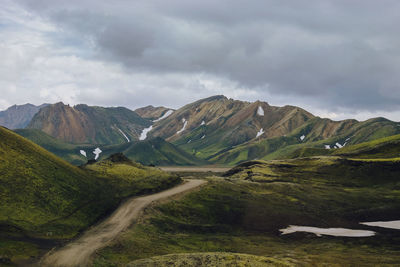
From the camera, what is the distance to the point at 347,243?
95688 millimetres

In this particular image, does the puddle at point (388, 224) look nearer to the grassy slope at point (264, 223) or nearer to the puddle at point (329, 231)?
the grassy slope at point (264, 223)

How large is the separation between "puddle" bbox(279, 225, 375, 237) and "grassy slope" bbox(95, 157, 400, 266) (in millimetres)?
3464

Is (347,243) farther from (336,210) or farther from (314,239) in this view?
(336,210)

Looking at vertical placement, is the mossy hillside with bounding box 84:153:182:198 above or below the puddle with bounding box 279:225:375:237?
above

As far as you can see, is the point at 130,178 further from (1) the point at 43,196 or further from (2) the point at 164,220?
(1) the point at 43,196

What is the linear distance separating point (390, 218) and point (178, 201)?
3128 inches

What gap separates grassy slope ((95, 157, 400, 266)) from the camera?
78.0 metres

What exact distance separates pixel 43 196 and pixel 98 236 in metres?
23.6

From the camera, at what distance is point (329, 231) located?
109438 mm

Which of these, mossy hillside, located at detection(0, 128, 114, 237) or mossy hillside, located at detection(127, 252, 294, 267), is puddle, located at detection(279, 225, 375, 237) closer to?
mossy hillside, located at detection(127, 252, 294, 267)

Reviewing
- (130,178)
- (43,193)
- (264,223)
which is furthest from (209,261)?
(130,178)


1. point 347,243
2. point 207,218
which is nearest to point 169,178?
point 207,218

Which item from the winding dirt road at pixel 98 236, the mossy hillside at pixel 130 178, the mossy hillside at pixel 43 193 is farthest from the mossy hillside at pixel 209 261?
the mossy hillside at pixel 130 178

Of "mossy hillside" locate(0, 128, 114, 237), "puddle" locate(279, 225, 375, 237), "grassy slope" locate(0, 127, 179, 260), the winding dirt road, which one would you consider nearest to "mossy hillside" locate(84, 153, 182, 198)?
"grassy slope" locate(0, 127, 179, 260)
